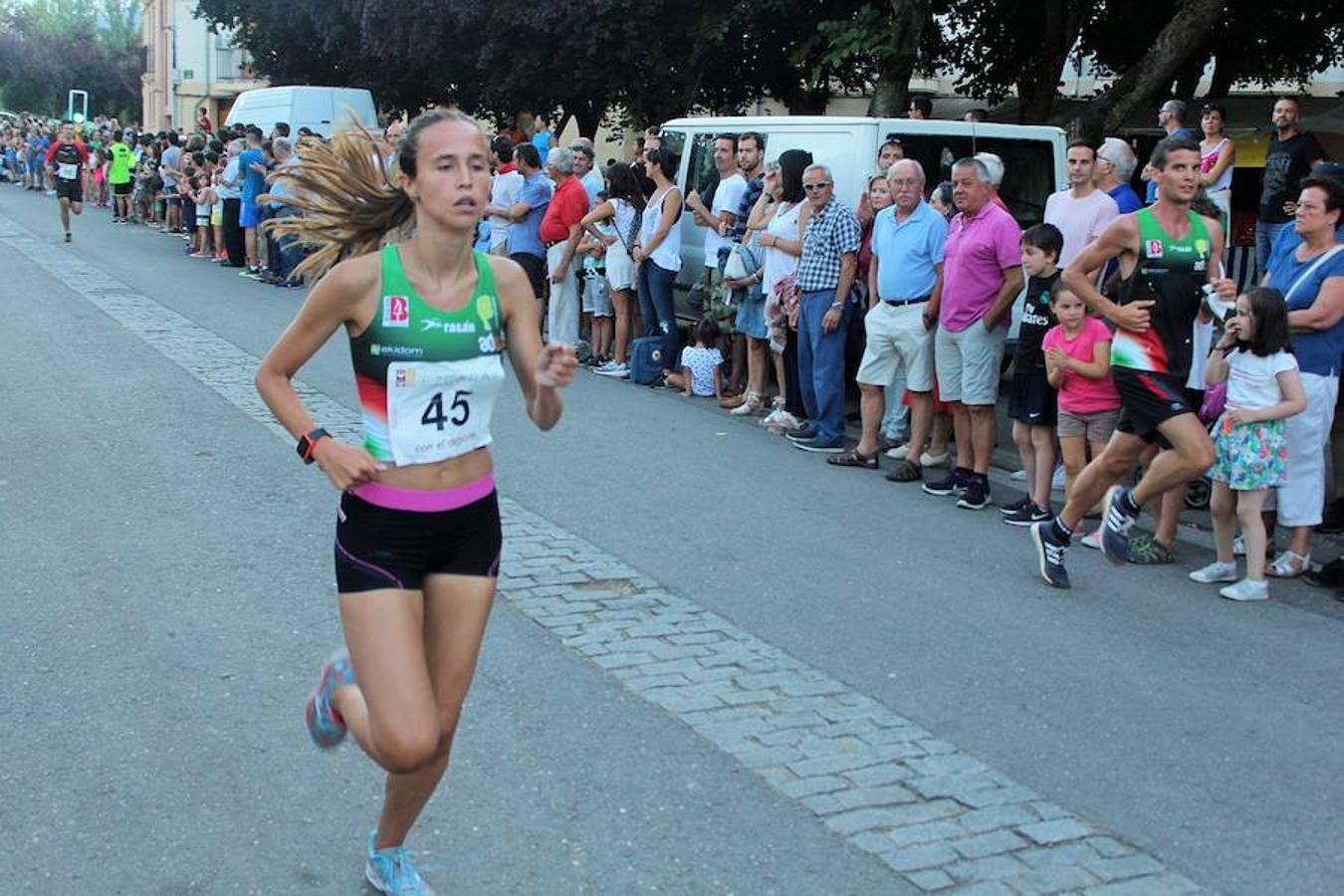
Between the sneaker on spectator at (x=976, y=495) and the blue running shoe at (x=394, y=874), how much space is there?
5.62 meters

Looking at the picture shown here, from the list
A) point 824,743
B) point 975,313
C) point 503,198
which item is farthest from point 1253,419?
point 503,198

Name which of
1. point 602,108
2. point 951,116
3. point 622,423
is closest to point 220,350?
point 622,423

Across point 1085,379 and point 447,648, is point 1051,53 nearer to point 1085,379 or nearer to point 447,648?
point 1085,379

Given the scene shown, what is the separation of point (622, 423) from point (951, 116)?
13507 millimetres

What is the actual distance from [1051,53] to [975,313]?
13.6m

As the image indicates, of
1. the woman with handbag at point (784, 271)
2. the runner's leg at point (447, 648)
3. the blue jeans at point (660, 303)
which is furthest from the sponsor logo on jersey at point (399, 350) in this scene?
the blue jeans at point (660, 303)

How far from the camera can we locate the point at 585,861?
13.8 ft

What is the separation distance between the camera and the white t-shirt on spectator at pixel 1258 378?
7461 mm

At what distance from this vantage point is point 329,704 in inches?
156

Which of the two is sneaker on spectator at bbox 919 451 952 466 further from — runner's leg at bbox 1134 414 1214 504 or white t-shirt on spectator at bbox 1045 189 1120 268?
runner's leg at bbox 1134 414 1214 504

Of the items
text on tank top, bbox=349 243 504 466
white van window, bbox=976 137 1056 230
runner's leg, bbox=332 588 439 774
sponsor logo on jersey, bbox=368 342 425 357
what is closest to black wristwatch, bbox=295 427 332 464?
text on tank top, bbox=349 243 504 466

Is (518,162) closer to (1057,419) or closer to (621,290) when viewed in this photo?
(621,290)

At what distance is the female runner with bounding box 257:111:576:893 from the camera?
148 inches

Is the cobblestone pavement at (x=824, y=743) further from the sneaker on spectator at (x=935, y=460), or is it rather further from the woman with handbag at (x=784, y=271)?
the woman with handbag at (x=784, y=271)
